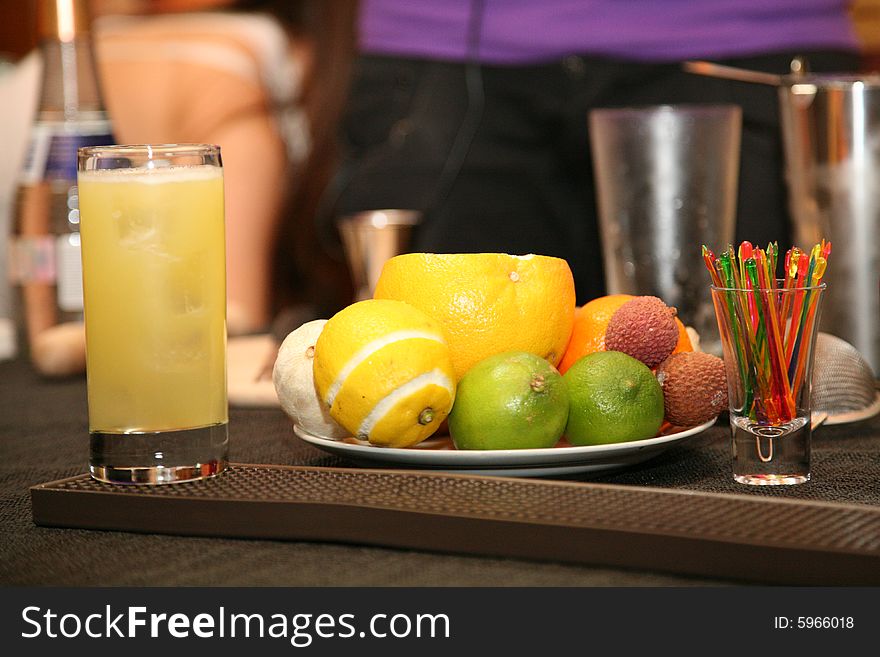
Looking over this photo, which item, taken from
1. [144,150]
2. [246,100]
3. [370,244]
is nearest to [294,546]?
[144,150]

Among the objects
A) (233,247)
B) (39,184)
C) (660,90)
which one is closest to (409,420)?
(39,184)

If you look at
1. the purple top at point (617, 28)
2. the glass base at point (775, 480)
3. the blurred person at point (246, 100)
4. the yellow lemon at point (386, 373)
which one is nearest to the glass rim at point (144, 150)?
the yellow lemon at point (386, 373)

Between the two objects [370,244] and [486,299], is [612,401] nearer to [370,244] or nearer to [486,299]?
[486,299]

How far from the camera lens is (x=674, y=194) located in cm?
101

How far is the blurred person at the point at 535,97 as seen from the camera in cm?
173

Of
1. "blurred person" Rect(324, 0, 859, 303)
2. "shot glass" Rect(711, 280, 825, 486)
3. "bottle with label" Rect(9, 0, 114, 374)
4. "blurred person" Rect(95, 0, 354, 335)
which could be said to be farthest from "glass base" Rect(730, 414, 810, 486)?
"blurred person" Rect(95, 0, 354, 335)

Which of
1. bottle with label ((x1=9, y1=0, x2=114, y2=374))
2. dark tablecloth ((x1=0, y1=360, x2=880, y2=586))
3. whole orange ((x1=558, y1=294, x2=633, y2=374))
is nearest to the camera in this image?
dark tablecloth ((x1=0, y1=360, x2=880, y2=586))

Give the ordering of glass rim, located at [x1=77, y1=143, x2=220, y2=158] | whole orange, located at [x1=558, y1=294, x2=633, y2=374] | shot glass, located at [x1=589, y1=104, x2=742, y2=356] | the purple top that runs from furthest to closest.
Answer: the purple top
shot glass, located at [x1=589, y1=104, x2=742, y2=356]
whole orange, located at [x1=558, y1=294, x2=633, y2=374]
glass rim, located at [x1=77, y1=143, x2=220, y2=158]

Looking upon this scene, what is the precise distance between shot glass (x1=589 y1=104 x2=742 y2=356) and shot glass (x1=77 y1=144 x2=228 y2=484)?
488 mm

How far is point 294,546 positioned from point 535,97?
4.58 feet

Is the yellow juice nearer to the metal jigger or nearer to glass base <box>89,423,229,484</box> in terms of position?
glass base <box>89,423,229,484</box>

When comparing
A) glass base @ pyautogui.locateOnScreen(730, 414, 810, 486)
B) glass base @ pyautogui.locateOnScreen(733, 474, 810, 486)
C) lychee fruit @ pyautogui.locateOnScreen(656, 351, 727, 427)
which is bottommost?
glass base @ pyautogui.locateOnScreen(733, 474, 810, 486)

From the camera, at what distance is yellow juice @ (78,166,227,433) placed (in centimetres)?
63

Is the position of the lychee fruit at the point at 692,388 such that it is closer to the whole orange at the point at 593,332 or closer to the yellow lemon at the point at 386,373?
the whole orange at the point at 593,332
